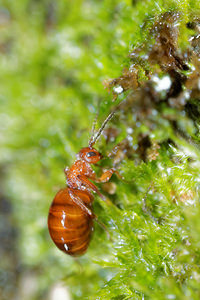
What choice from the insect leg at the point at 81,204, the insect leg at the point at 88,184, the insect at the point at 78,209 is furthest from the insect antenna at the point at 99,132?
the insect leg at the point at 81,204

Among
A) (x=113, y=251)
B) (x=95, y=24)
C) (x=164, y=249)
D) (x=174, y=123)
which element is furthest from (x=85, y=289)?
(x=95, y=24)

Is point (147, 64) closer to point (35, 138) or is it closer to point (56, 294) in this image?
point (35, 138)

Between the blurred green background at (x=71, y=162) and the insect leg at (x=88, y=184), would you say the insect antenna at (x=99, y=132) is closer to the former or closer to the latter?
the blurred green background at (x=71, y=162)

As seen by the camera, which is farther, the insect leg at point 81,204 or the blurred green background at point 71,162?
the insect leg at point 81,204

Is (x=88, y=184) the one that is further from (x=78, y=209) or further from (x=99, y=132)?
(x=99, y=132)

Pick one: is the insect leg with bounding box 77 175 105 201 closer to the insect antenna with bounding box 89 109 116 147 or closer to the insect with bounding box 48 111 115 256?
the insect with bounding box 48 111 115 256

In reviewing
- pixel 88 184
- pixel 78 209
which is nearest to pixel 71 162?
pixel 88 184

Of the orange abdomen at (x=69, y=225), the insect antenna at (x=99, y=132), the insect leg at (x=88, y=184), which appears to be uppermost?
the insect antenna at (x=99, y=132)
